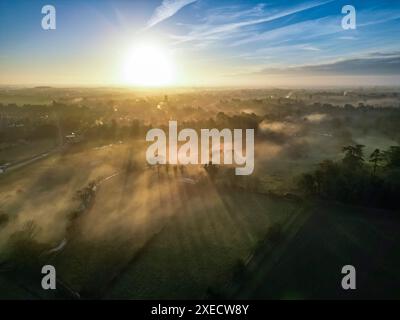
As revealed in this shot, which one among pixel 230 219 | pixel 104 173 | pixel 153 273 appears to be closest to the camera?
pixel 153 273

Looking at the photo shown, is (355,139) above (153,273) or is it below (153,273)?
above

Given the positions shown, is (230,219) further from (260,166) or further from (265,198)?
(260,166)

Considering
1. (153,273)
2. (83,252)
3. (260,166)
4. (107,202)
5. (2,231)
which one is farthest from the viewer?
(260,166)

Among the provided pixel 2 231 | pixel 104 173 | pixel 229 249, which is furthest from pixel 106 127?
pixel 229 249

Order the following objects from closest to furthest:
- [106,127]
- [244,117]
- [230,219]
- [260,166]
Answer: [230,219]
[260,166]
[106,127]
[244,117]

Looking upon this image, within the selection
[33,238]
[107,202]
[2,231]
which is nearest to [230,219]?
[107,202]

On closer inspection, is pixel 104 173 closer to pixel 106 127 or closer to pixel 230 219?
pixel 230 219

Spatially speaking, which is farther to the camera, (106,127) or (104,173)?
(106,127)

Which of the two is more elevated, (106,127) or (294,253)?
(106,127)

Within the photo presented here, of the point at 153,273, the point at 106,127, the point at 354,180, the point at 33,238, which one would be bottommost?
the point at 153,273
